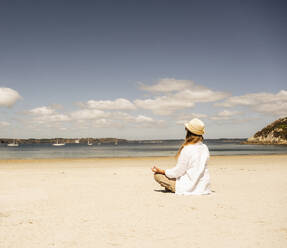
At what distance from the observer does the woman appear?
7.29 metres

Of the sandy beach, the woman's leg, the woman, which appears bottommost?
the sandy beach

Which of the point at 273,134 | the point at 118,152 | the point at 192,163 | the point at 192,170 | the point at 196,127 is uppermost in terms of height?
the point at 273,134

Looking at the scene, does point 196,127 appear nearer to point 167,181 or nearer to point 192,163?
point 192,163

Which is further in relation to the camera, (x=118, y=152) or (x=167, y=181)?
(x=118, y=152)

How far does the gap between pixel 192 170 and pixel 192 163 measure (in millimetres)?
176

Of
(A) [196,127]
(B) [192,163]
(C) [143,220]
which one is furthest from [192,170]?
A: (C) [143,220]

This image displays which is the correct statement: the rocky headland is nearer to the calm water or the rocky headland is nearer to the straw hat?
the calm water

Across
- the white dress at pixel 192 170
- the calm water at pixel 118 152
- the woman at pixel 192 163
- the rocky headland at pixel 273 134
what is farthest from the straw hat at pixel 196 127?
A: the rocky headland at pixel 273 134

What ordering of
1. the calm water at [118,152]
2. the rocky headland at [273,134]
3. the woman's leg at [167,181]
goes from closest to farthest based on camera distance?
the woman's leg at [167,181] → the calm water at [118,152] → the rocky headland at [273,134]

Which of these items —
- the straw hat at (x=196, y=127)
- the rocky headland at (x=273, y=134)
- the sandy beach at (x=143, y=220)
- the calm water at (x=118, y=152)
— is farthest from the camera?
the rocky headland at (x=273, y=134)

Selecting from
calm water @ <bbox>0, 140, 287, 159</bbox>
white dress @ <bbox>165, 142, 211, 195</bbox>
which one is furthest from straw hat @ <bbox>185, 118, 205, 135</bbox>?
calm water @ <bbox>0, 140, 287, 159</bbox>

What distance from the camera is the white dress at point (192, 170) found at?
7285 millimetres

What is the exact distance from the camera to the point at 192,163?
7.32m

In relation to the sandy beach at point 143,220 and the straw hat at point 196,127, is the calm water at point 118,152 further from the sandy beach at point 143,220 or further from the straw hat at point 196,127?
the straw hat at point 196,127
